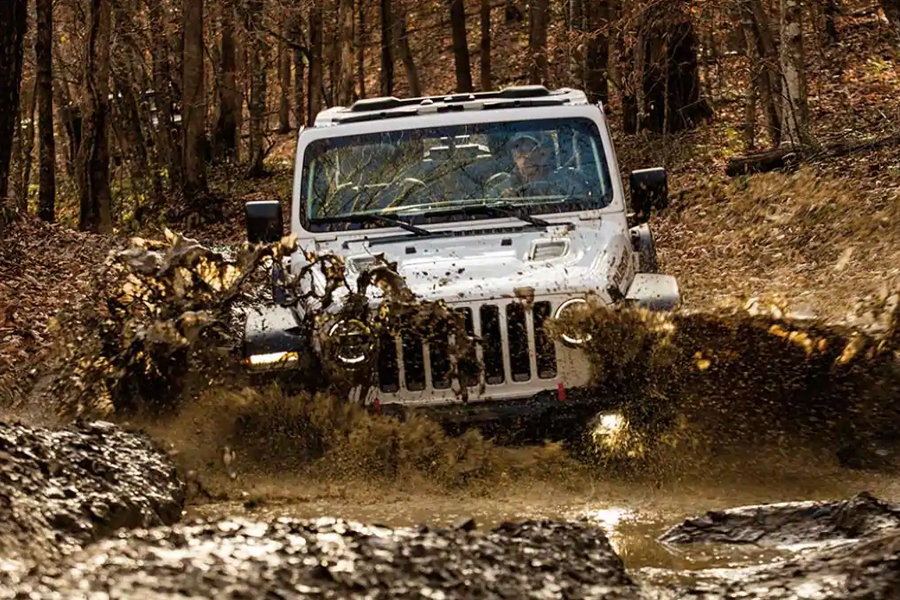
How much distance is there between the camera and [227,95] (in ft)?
113

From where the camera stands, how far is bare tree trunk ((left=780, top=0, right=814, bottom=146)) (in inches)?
671

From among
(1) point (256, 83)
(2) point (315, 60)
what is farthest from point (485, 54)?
(1) point (256, 83)

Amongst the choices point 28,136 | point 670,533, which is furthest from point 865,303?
point 28,136

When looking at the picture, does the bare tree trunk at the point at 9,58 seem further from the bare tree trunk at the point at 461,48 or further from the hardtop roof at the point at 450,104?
the bare tree trunk at the point at 461,48

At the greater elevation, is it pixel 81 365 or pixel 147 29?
pixel 147 29

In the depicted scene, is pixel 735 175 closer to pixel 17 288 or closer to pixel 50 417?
pixel 17 288

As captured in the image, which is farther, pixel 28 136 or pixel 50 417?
pixel 28 136

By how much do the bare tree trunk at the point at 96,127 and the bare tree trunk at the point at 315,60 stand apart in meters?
9.11

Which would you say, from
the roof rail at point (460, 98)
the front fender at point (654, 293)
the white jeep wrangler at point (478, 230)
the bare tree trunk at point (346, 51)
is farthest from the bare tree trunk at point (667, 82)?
the front fender at point (654, 293)

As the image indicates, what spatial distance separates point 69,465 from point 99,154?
14971 millimetres

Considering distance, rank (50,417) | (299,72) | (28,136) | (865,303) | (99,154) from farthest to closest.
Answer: (299,72), (28,136), (99,154), (865,303), (50,417)

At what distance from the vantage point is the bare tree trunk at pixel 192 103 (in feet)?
78.7

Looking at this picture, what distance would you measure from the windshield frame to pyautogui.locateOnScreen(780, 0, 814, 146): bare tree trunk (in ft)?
32.0

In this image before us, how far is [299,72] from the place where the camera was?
36.8 meters
